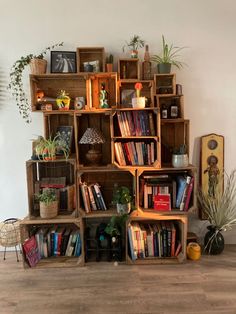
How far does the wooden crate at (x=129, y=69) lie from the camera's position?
2552 millimetres

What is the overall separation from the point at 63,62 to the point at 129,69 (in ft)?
2.05

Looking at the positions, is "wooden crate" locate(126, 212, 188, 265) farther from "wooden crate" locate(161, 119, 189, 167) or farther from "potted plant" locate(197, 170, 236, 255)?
"wooden crate" locate(161, 119, 189, 167)

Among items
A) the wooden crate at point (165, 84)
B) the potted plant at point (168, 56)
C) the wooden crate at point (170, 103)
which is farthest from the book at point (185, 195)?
the potted plant at point (168, 56)

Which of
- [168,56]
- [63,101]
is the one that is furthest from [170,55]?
[63,101]

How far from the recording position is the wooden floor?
6.34ft

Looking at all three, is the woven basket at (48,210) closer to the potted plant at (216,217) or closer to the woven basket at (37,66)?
the woven basket at (37,66)

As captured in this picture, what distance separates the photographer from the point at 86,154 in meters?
2.56

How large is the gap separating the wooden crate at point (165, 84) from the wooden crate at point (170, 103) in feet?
0.19

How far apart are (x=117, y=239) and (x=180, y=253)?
60 cm

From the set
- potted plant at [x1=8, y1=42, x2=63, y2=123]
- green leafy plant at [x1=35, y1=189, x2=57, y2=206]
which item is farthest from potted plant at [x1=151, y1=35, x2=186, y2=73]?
green leafy plant at [x1=35, y1=189, x2=57, y2=206]

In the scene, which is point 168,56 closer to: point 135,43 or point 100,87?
point 135,43

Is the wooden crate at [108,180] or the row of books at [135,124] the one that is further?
the wooden crate at [108,180]

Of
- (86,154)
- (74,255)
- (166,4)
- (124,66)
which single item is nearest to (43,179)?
(86,154)

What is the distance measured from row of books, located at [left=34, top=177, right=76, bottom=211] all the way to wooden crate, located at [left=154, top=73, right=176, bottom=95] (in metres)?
1.23
